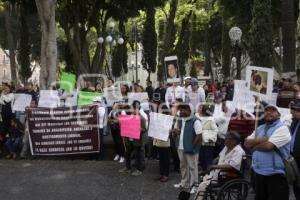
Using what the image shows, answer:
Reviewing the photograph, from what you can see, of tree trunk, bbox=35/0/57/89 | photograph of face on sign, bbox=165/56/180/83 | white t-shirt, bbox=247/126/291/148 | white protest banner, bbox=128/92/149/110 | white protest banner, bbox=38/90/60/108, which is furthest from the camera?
tree trunk, bbox=35/0/57/89

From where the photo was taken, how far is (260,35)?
72.9 feet

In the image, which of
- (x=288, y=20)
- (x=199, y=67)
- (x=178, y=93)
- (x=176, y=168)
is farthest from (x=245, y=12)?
(x=199, y=67)

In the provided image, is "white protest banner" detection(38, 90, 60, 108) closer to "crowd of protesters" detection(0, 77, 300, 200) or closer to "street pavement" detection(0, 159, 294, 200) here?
"crowd of protesters" detection(0, 77, 300, 200)

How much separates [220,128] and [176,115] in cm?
126

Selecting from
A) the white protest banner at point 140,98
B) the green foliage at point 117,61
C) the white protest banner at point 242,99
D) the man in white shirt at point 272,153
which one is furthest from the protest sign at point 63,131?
the green foliage at point 117,61

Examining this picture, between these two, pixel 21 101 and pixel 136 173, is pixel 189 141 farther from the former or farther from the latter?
pixel 21 101

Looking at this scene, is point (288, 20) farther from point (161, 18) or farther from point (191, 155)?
point (161, 18)

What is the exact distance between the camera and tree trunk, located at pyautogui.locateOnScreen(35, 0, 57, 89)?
16.2 metres

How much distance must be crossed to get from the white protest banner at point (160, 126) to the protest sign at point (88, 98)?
117 inches

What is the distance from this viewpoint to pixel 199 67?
65.4 m

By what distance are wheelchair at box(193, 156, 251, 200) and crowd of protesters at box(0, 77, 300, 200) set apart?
0.45ft

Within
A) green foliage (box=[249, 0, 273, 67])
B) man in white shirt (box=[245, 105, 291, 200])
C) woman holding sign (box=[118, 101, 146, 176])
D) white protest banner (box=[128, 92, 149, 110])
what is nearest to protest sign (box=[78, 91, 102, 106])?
white protest banner (box=[128, 92, 149, 110])

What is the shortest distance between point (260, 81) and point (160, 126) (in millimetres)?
3122

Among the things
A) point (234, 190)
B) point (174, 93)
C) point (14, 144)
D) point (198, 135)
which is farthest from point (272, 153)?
point (14, 144)
